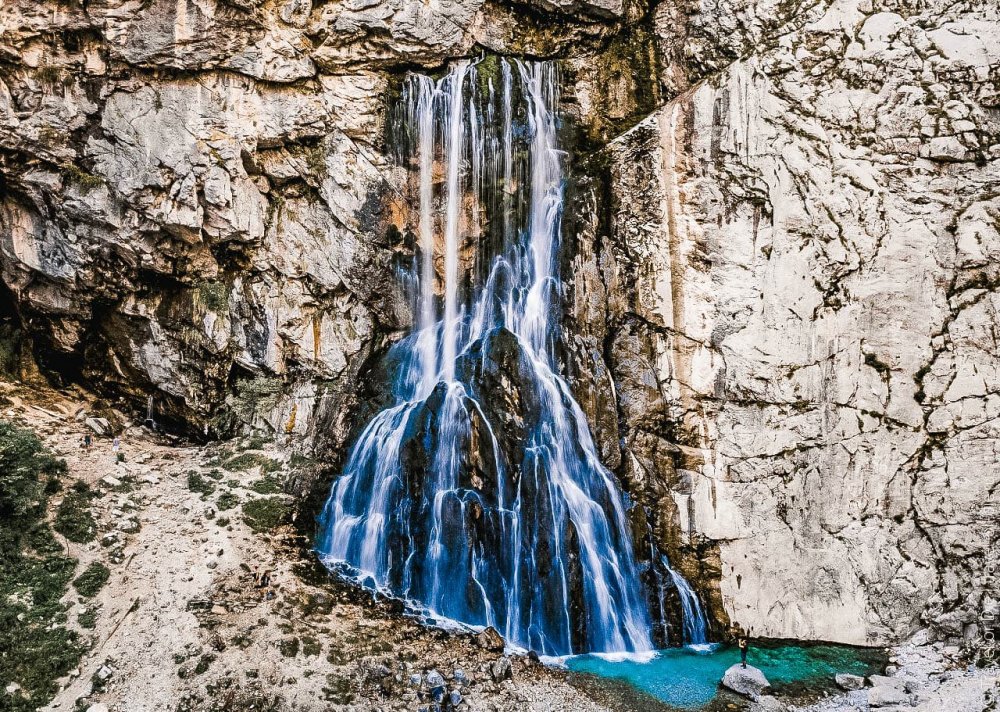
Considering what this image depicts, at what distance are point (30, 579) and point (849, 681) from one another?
14.2 m

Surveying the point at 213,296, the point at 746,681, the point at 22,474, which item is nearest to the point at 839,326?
the point at 746,681

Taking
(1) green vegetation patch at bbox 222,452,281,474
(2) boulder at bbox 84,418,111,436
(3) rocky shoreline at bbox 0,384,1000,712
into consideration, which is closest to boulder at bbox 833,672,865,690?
(3) rocky shoreline at bbox 0,384,1000,712

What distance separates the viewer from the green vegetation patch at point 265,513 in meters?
14.9

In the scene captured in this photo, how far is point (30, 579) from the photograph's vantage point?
1227 cm

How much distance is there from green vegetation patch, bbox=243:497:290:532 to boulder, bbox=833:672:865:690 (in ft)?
36.2

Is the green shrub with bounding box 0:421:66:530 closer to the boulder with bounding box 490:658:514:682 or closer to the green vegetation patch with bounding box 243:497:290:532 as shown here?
the green vegetation patch with bounding box 243:497:290:532

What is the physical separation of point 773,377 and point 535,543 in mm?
5928

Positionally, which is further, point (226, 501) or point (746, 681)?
point (226, 501)

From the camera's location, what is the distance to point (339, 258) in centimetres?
1716

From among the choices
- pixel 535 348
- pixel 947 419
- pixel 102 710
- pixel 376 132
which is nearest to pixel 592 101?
pixel 376 132

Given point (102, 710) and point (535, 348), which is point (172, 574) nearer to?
point (102, 710)

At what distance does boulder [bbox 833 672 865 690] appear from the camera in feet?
40.4

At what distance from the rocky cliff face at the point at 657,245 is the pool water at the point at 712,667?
56cm

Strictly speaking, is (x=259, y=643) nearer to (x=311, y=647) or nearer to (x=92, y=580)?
(x=311, y=647)
